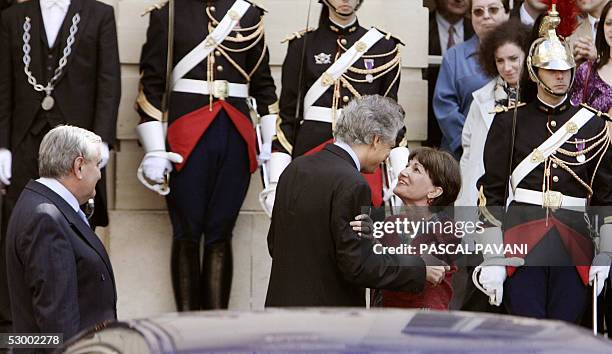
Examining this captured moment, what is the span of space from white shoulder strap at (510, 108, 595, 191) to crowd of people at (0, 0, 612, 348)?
0.01 meters

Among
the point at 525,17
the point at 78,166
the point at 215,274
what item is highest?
the point at 525,17

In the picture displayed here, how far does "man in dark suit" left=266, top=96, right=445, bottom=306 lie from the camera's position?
6.30 meters

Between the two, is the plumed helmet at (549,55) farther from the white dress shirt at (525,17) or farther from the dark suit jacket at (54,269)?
the dark suit jacket at (54,269)

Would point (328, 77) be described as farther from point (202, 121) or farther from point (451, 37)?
point (451, 37)

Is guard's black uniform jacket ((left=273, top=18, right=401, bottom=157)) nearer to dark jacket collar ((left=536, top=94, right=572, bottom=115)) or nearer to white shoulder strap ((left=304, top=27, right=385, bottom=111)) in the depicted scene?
white shoulder strap ((left=304, top=27, right=385, bottom=111))

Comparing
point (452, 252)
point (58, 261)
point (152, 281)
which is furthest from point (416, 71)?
point (58, 261)

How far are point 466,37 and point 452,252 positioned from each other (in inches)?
123

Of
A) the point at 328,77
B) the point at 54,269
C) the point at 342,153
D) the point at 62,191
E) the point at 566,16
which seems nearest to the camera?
the point at 54,269

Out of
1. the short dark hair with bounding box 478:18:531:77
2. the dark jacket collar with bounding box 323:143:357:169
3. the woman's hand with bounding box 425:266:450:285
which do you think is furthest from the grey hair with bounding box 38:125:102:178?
the short dark hair with bounding box 478:18:531:77

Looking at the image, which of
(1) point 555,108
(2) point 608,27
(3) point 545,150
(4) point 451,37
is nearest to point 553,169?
(3) point 545,150

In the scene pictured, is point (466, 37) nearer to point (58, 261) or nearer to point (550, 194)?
point (550, 194)

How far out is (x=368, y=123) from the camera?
21.3 feet

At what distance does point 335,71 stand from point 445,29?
5.37 feet

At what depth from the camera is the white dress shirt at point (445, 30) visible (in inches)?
389
